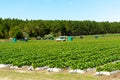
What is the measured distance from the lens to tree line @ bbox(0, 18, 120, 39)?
95250mm

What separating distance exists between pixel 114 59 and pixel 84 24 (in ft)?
398

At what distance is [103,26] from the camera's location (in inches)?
6107

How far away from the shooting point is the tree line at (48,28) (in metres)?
95.2

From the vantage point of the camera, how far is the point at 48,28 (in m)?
116

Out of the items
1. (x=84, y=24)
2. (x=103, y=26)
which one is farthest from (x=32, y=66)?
(x=103, y=26)

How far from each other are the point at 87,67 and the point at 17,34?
71437 millimetres

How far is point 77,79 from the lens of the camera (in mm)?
14484

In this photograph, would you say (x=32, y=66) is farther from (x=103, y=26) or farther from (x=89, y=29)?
(x=103, y=26)

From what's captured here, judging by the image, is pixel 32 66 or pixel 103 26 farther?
pixel 103 26

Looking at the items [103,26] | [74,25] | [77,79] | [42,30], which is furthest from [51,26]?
[77,79]

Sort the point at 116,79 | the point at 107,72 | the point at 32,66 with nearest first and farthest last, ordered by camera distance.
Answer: the point at 116,79 → the point at 107,72 → the point at 32,66

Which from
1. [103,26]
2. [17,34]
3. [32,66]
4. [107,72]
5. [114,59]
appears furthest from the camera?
[103,26]

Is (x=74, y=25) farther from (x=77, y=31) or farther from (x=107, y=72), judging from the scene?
(x=107, y=72)

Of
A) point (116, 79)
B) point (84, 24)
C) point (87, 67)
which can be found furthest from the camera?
point (84, 24)
